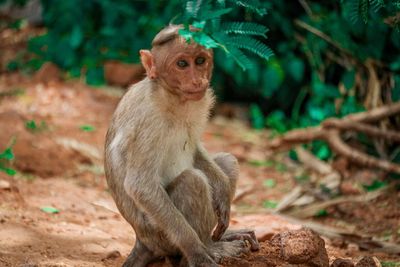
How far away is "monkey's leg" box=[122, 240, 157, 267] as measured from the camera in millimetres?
5434

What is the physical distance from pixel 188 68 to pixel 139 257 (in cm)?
169

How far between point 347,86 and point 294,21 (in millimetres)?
1665

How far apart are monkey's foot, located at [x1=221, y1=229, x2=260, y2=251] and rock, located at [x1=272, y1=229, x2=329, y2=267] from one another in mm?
263

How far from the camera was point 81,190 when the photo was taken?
26.8 ft

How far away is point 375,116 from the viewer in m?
9.06

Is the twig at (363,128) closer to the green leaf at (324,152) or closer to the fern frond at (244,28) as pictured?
the green leaf at (324,152)

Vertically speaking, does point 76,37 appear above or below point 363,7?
below

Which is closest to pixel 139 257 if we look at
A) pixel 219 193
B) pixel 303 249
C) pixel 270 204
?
pixel 219 193

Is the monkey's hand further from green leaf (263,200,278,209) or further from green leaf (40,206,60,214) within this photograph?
green leaf (263,200,278,209)

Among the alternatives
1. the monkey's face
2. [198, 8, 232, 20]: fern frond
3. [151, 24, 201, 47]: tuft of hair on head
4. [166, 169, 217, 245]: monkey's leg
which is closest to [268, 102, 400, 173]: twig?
[166, 169, 217, 245]: monkey's leg

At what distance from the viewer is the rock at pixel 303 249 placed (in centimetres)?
534

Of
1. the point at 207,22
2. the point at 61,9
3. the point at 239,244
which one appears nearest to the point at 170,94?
the point at 207,22

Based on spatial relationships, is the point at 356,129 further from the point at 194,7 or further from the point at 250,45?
the point at 194,7

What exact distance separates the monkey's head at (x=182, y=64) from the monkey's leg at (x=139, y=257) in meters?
1.36
